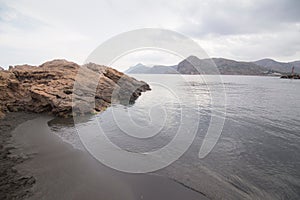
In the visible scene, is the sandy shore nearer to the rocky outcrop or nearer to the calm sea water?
the calm sea water

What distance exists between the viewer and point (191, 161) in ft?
28.6

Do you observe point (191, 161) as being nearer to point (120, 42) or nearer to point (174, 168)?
point (174, 168)

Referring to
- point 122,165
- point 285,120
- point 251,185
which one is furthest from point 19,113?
point 285,120

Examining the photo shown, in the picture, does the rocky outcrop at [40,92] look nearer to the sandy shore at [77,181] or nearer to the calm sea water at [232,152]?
the calm sea water at [232,152]

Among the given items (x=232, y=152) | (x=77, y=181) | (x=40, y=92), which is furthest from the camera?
(x=40, y=92)

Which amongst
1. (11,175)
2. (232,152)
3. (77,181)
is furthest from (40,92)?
(232,152)

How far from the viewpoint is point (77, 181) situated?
244 inches

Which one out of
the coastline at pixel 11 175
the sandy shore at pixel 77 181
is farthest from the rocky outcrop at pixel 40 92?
the sandy shore at pixel 77 181

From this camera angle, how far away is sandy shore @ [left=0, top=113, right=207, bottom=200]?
5551mm

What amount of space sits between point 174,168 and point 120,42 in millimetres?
8959

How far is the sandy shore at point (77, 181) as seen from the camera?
5551 millimetres

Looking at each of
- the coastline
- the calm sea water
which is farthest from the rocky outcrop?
the coastline

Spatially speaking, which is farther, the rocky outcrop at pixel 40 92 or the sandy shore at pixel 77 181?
the rocky outcrop at pixel 40 92

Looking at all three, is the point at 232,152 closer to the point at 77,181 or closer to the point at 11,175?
the point at 77,181
